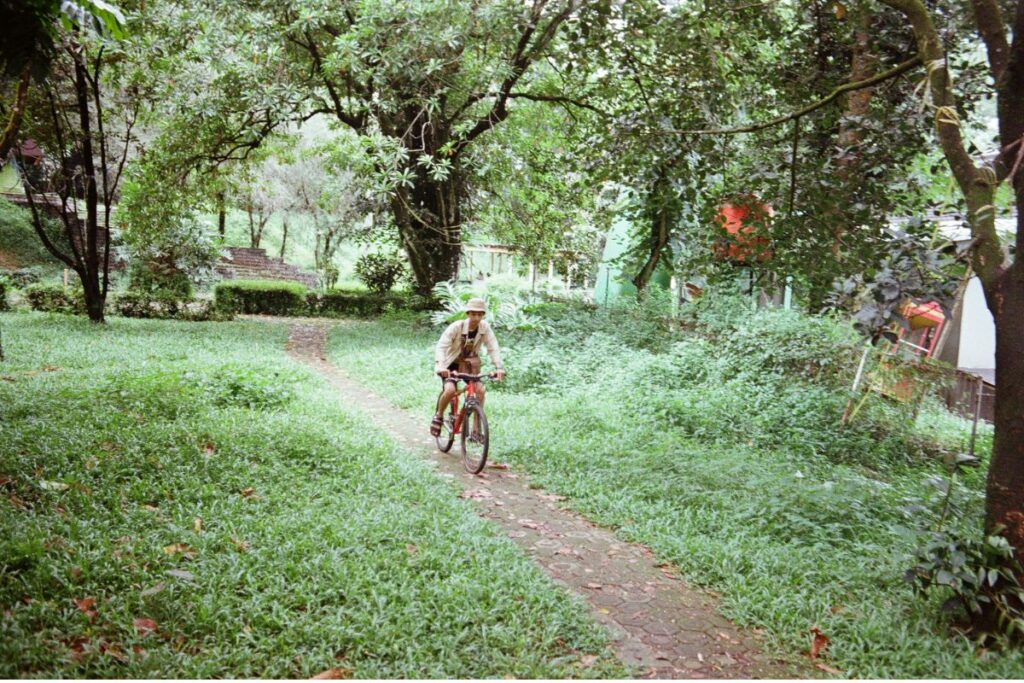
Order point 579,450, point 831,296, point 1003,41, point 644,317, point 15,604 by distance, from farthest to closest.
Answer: point 644,317 → point 579,450 → point 831,296 → point 1003,41 → point 15,604

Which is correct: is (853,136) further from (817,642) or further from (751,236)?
(817,642)

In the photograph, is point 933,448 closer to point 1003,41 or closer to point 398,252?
point 1003,41

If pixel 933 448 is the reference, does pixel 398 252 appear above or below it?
above

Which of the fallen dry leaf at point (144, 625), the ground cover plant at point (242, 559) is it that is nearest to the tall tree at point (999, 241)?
the ground cover plant at point (242, 559)

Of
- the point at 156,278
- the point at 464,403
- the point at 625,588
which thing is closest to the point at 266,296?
the point at 156,278

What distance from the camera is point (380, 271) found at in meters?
25.5

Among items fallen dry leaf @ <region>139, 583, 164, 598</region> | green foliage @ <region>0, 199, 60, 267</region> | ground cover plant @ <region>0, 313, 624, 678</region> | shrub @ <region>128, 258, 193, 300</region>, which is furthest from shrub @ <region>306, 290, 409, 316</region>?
fallen dry leaf @ <region>139, 583, 164, 598</region>

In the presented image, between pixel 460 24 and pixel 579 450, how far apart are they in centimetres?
651

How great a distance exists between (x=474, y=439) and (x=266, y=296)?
1757cm

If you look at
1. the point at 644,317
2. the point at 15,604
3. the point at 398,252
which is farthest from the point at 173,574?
the point at 398,252

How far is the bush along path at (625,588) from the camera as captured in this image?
3957mm

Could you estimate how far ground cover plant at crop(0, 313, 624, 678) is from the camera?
11.7 ft

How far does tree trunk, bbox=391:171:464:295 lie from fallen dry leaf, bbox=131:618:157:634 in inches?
554

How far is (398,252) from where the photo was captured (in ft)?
83.3
